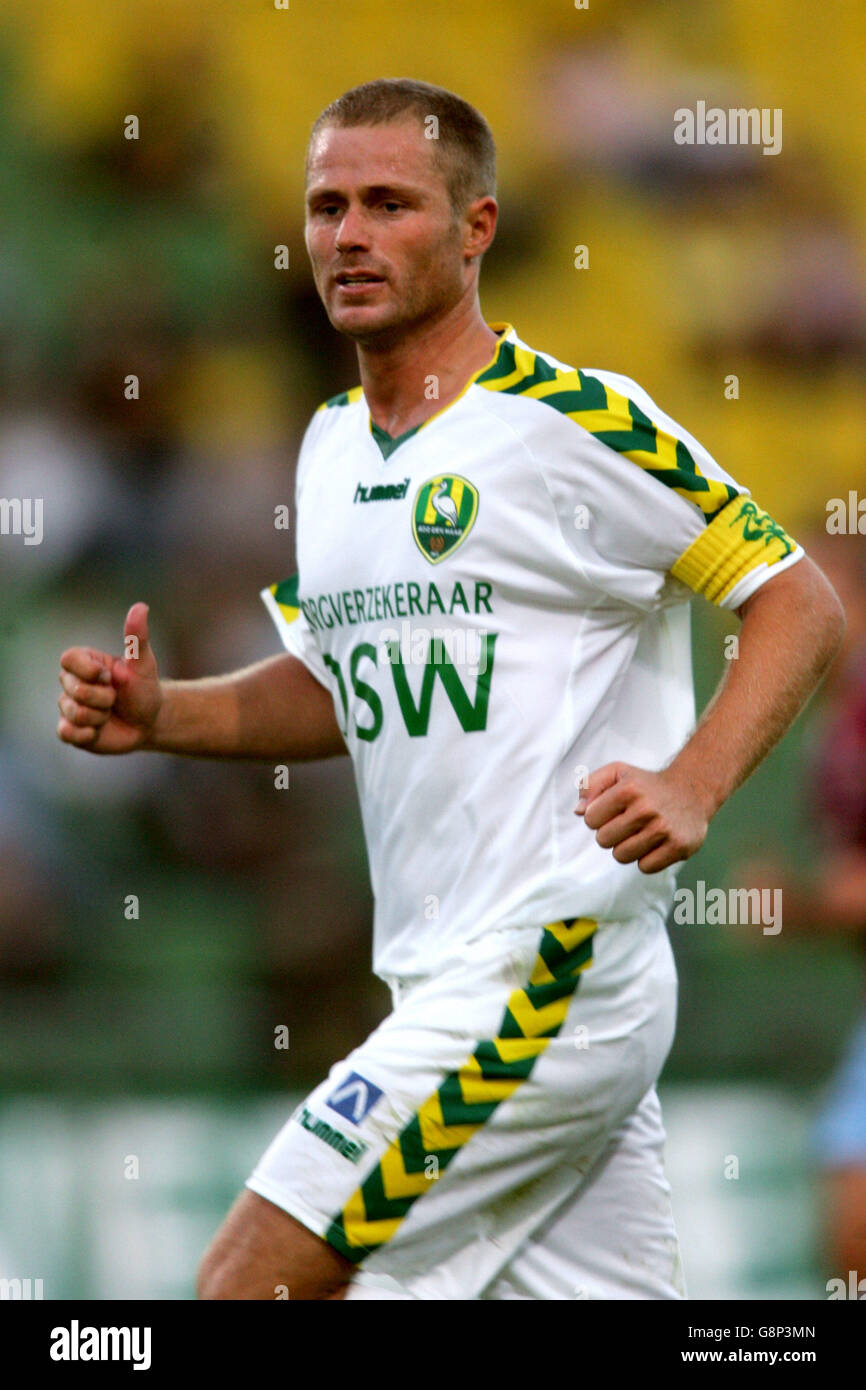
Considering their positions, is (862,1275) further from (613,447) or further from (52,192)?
(52,192)

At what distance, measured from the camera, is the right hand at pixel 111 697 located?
3482 millimetres

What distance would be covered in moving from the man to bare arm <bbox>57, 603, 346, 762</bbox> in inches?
1.0

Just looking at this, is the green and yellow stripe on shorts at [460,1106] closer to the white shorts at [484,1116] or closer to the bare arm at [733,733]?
the white shorts at [484,1116]

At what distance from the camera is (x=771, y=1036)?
23.0 feet

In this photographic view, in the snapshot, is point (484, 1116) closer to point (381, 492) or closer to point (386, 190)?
point (381, 492)

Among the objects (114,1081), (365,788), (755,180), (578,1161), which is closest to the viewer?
(578,1161)

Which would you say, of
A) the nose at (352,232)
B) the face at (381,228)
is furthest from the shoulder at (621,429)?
the nose at (352,232)

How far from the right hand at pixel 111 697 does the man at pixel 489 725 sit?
1 centimetres

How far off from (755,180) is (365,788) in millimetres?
6320

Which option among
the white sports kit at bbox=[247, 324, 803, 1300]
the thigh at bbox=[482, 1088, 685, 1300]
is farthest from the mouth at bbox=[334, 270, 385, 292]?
the thigh at bbox=[482, 1088, 685, 1300]

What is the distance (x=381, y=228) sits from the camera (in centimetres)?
332

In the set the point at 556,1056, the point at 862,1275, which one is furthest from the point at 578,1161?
the point at 862,1275

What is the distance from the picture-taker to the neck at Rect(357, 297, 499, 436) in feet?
11.3

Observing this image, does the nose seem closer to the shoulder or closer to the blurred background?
the shoulder
